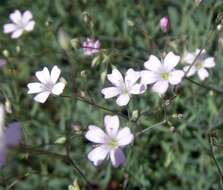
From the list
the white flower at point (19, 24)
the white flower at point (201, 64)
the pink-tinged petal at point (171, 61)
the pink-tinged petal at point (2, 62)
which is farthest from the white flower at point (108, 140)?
the white flower at point (19, 24)

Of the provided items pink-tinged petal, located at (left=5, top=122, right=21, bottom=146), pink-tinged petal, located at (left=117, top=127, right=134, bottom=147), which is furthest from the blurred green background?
pink-tinged petal, located at (left=5, top=122, right=21, bottom=146)

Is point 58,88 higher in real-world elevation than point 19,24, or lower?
higher

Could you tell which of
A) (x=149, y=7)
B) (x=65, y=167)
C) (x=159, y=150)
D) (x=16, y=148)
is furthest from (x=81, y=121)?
(x=16, y=148)

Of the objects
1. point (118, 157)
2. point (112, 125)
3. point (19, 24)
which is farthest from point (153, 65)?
point (19, 24)

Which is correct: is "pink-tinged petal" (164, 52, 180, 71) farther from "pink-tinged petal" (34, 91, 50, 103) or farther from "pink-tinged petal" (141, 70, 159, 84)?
"pink-tinged petal" (34, 91, 50, 103)

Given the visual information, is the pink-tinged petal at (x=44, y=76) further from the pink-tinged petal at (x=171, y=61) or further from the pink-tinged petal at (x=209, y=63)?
the pink-tinged petal at (x=209, y=63)

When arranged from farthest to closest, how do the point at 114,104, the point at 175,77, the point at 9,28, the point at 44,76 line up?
the point at 9,28 < the point at 114,104 < the point at 44,76 < the point at 175,77

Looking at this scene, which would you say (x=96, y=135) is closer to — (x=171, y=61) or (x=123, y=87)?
(x=123, y=87)

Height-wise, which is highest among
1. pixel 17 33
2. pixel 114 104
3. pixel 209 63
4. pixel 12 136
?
pixel 12 136
